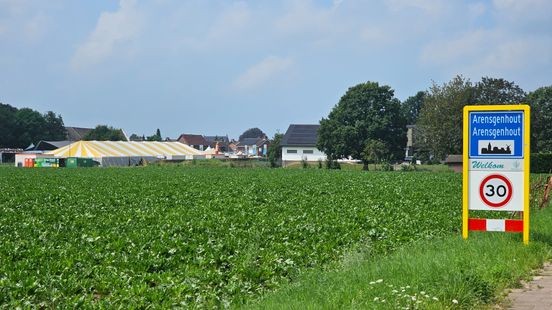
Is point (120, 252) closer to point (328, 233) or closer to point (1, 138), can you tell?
point (328, 233)

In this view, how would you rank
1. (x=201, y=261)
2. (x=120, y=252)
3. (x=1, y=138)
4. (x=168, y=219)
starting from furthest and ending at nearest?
(x=1, y=138) → (x=168, y=219) → (x=120, y=252) → (x=201, y=261)

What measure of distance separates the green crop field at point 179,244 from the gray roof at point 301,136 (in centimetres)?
8795

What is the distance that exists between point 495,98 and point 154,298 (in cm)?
7497

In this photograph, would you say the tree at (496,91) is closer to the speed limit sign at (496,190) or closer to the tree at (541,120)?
the tree at (541,120)

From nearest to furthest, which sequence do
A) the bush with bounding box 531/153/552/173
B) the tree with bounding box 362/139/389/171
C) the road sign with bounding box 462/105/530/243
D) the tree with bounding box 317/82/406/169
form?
the road sign with bounding box 462/105/530/243, the bush with bounding box 531/153/552/173, the tree with bounding box 362/139/389/171, the tree with bounding box 317/82/406/169

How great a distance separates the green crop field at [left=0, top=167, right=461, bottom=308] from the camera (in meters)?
7.31

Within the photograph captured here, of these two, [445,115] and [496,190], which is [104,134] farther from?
[496,190]

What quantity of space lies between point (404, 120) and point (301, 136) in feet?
82.9

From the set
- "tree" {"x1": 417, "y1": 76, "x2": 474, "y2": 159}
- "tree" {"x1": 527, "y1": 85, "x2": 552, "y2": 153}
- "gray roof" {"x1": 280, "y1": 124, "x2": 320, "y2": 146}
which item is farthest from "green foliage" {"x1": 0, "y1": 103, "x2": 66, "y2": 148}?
"tree" {"x1": 527, "y1": 85, "x2": 552, "y2": 153}

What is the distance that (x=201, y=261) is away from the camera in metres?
9.23

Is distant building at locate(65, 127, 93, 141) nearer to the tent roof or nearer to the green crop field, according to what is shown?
the tent roof

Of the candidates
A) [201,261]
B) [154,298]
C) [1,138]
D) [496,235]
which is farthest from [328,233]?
[1,138]

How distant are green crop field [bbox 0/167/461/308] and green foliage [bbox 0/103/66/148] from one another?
127m

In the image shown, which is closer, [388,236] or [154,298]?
[154,298]
